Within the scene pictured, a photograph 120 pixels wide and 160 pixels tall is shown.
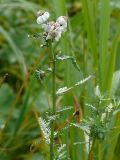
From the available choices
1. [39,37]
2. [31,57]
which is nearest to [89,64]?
[31,57]

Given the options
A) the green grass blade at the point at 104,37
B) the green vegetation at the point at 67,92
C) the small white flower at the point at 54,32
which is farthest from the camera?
the green grass blade at the point at 104,37

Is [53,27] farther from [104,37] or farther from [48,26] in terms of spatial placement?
[104,37]

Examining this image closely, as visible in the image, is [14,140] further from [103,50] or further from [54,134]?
[54,134]

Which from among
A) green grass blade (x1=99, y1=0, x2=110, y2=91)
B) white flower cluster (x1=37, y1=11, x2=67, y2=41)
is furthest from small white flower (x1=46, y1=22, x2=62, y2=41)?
green grass blade (x1=99, y1=0, x2=110, y2=91)

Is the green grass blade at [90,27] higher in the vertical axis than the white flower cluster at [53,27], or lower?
→ higher

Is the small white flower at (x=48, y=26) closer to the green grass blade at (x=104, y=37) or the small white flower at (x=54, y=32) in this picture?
the small white flower at (x=54, y=32)

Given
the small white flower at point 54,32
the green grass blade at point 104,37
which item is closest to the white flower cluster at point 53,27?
the small white flower at point 54,32

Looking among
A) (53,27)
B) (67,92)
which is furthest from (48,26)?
(67,92)

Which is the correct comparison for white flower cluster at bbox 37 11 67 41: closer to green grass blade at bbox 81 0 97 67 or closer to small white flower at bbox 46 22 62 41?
small white flower at bbox 46 22 62 41
